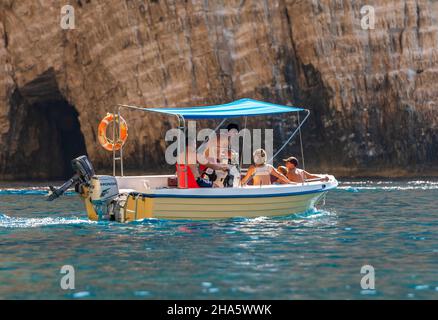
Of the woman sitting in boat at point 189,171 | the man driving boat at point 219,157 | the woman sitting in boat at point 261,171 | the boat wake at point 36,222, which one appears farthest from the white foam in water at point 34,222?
the woman sitting in boat at point 261,171

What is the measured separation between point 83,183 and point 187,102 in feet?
90.7

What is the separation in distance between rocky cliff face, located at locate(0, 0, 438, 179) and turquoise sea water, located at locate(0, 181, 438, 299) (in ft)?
74.8

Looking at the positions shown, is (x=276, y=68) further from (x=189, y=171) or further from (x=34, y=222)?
(x=34, y=222)

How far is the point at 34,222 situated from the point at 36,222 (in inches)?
2.1

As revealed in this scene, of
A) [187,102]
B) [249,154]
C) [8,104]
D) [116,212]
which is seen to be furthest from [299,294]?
[8,104]

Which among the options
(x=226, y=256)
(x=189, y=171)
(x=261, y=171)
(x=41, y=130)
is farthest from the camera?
(x=41, y=130)

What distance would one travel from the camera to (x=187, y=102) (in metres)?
46.6

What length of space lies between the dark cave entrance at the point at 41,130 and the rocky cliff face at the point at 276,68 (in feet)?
6.71

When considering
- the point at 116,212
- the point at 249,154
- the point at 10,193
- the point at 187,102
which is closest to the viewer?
the point at 116,212

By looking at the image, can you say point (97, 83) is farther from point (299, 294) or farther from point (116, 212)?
point (299, 294)

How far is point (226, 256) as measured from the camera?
14.0m

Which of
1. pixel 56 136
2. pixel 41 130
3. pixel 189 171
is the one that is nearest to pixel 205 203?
pixel 189 171

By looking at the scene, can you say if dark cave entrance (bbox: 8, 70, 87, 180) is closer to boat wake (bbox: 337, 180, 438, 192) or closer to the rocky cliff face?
the rocky cliff face

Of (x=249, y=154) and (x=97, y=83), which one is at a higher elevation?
(x=97, y=83)
